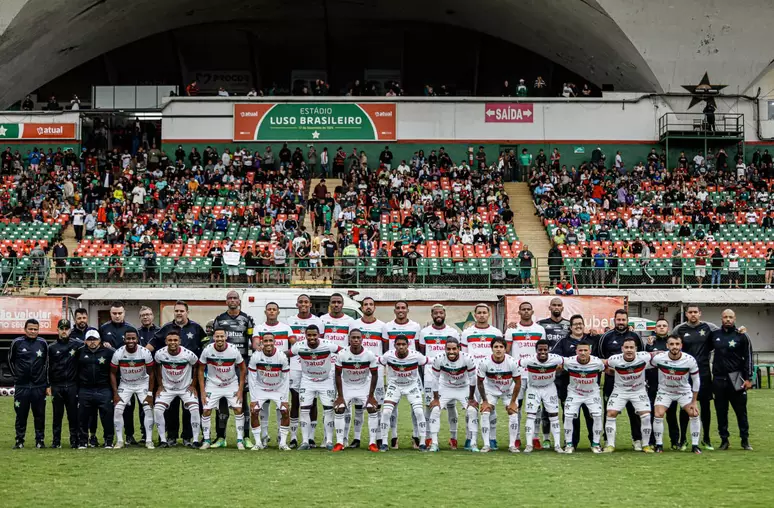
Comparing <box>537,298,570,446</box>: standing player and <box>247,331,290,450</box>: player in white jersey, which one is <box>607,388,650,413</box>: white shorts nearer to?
<box>537,298,570,446</box>: standing player

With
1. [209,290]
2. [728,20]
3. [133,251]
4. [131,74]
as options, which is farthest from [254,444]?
[131,74]

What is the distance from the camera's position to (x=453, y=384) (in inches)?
629

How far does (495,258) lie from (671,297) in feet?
19.5

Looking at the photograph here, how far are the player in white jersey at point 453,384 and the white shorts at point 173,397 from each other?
349cm

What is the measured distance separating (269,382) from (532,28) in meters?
38.6

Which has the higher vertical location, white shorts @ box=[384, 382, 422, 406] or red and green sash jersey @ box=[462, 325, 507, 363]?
red and green sash jersey @ box=[462, 325, 507, 363]

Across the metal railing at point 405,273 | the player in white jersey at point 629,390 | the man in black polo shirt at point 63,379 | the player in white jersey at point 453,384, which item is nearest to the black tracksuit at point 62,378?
the man in black polo shirt at point 63,379

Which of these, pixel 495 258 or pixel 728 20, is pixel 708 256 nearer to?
pixel 495 258

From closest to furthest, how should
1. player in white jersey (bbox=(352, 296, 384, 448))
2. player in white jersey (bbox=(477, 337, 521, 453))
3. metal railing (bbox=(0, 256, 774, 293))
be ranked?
player in white jersey (bbox=(477, 337, 521, 453))
player in white jersey (bbox=(352, 296, 384, 448))
metal railing (bbox=(0, 256, 774, 293))

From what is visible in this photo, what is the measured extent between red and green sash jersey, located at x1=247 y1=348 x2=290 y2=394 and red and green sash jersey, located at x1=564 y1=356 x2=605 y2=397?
420cm

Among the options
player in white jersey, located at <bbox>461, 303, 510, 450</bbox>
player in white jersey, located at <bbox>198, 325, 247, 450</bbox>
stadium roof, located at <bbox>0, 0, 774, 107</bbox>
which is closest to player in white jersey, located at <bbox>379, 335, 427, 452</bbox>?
player in white jersey, located at <bbox>461, 303, 510, 450</bbox>

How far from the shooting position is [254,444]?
15969 millimetres

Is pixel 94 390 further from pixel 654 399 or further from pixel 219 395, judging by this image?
pixel 654 399

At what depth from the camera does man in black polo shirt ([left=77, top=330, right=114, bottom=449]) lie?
52.4 ft
